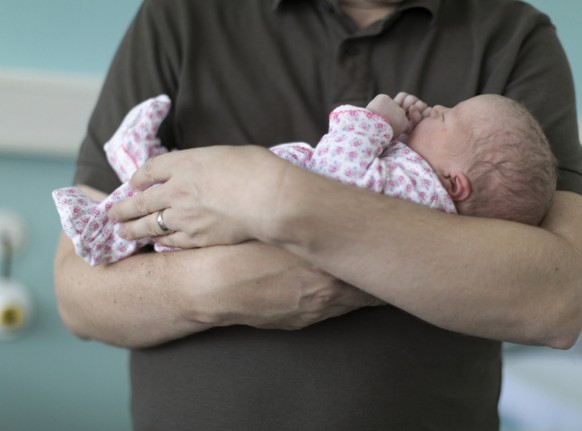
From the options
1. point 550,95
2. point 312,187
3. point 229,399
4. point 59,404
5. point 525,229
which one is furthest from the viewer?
point 59,404

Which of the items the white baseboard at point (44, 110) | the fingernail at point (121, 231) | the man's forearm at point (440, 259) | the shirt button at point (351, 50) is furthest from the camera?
the white baseboard at point (44, 110)

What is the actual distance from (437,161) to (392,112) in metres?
0.10

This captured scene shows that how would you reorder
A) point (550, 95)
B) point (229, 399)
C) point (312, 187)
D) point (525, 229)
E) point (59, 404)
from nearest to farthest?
point (312, 187) < point (525, 229) < point (229, 399) < point (550, 95) < point (59, 404)

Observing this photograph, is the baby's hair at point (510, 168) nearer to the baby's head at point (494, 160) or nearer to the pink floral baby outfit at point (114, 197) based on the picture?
the baby's head at point (494, 160)

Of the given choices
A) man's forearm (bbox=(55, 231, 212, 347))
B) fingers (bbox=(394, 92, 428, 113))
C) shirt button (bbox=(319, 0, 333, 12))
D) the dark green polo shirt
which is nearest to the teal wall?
the dark green polo shirt

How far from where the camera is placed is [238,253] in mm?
1132

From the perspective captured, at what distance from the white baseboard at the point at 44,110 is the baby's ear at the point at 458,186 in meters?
1.03

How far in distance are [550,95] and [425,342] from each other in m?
0.48

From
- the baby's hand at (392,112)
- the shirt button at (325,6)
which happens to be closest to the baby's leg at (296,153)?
the baby's hand at (392,112)

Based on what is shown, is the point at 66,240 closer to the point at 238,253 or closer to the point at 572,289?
the point at 238,253

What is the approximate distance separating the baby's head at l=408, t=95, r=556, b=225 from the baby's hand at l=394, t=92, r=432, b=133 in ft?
0.19

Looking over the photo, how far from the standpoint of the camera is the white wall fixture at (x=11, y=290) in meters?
1.80

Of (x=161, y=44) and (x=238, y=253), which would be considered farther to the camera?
(x=161, y=44)

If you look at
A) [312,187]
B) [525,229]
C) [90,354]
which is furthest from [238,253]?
[90,354]
